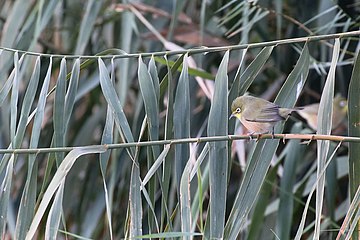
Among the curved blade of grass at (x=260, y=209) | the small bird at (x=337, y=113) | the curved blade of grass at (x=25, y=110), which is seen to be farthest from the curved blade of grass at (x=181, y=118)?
the small bird at (x=337, y=113)

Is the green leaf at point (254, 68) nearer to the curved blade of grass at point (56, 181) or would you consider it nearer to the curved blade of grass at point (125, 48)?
the curved blade of grass at point (56, 181)

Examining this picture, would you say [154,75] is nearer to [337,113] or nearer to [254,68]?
[254,68]

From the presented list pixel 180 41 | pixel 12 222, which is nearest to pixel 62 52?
pixel 180 41

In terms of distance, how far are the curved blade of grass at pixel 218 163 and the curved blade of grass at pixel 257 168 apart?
2 cm

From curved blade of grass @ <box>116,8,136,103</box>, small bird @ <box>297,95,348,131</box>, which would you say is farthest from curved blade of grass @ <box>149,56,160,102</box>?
small bird @ <box>297,95,348,131</box>

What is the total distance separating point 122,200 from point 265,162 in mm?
1572

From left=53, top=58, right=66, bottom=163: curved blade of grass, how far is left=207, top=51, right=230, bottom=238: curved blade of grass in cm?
23

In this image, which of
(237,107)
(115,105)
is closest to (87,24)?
(237,107)

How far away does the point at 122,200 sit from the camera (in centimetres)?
254

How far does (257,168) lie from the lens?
101 cm

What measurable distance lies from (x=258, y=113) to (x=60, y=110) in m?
0.31

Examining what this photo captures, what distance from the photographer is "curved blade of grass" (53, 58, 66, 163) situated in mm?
1104

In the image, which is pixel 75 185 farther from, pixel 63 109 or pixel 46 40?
pixel 63 109

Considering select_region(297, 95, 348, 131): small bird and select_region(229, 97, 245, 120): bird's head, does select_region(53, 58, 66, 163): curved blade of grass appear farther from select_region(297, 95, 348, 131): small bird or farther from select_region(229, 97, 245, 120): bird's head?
select_region(297, 95, 348, 131): small bird
